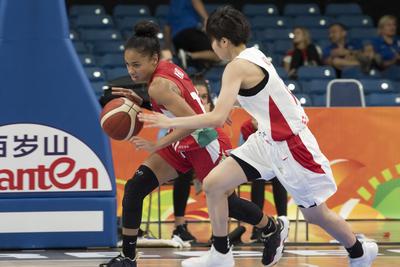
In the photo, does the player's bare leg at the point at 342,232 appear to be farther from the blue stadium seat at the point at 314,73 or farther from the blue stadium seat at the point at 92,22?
the blue stadium seat at the point at 92,22

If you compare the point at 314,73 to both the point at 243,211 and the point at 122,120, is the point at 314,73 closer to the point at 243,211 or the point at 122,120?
the point at 243,211

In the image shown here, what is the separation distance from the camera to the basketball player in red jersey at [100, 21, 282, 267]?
7.26 metres

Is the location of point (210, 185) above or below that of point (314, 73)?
below

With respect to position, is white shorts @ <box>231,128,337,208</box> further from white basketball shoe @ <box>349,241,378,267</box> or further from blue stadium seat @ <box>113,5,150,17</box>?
blue stadium seat @ <box>113,5,150,17</box>

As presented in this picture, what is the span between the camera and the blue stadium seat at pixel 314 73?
1460cm

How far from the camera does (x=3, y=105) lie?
28.9 ft

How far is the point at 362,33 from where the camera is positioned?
16641mm

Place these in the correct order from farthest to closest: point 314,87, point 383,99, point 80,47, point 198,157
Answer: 1. point 80,47
2. point 314,87
3. point 383,99
4. point 198,157

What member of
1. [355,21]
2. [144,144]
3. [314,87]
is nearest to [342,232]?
[144,144]

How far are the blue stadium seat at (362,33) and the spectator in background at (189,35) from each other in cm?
360

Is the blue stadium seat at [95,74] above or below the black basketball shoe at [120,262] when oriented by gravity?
above

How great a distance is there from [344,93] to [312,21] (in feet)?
14.7

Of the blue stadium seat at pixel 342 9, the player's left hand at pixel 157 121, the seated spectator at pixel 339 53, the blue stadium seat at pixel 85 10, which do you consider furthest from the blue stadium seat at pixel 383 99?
the player's left hand at pixel 157 121

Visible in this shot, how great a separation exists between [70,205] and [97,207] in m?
0.22
